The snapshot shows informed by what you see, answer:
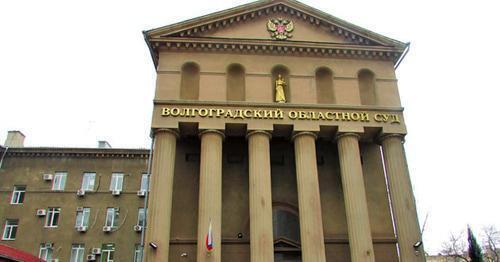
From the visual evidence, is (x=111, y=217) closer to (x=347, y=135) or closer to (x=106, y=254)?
(x=106, y=254)

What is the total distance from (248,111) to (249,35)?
492 cm

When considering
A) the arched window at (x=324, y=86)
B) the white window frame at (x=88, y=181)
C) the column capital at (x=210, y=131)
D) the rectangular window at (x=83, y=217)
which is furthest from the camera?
the white window frame at (x=88, y=181)

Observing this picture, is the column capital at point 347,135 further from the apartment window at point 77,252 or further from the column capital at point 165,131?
the apartment window at point 77,252

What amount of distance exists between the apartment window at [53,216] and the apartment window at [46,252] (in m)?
1.65

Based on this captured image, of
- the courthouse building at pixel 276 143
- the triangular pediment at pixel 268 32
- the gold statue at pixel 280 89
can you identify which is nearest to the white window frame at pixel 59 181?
the courthouse building at pixel 276 143

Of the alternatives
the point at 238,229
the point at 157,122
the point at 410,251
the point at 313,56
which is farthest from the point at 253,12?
the point at 410,251

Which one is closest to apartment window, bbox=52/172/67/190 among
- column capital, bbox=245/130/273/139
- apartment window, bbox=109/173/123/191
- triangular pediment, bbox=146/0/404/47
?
apartment window, bbox=109/173/123/191

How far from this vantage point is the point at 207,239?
19.8 metres

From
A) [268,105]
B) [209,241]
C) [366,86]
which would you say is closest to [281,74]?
[268,105]

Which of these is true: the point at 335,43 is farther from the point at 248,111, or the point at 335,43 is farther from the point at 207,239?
the point at 207,239

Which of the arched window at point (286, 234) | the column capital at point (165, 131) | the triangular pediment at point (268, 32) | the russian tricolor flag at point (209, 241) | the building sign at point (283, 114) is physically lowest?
the russian tricolor flag at point (209, 241)

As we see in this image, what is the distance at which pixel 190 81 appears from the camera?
971 inches

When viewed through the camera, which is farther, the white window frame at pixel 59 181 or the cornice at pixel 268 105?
the white window frame at pixel 59 181

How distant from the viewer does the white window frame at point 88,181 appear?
123 feet
